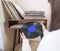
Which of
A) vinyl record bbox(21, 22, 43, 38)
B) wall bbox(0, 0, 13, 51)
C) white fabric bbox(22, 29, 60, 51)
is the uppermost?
white fabric bbox(22, 29, 60, 51)

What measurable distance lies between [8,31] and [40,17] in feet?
2.15

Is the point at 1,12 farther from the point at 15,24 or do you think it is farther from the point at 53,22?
the point at 53,22

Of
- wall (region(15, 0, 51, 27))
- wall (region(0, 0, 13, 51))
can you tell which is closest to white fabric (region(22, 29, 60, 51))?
wall (region(0, 0, 13, 51))

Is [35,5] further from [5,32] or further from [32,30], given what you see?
[32,30]

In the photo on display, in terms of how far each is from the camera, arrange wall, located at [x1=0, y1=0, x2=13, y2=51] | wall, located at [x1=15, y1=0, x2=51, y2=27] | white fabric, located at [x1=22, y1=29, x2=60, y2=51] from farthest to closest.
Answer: wall, located at [x1=15, y1=0, x2=51, y2=27]
wall, located at [x1=0, y1=0, x2=13, y2=51]
white fabric, located at [x1=22, y1=29, x2=60, y2=51]

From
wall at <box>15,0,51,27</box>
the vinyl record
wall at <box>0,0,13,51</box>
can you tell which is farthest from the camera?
wall at <box>15,0,51,27</box>

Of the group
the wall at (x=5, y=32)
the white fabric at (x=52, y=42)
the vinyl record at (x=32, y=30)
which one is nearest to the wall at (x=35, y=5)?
the wall at (x=5, y=32)

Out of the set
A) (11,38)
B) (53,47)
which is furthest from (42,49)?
(11,38)

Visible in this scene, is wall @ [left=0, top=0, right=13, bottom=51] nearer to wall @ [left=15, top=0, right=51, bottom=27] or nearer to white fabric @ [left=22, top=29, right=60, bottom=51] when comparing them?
wall @ [left=15, top=0, right=51, bottom=27]

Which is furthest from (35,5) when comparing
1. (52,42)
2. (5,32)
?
(52,42)

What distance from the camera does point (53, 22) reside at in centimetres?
88

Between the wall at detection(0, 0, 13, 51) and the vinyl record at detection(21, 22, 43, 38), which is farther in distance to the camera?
the wall at detection(0, 0, 13, 51)

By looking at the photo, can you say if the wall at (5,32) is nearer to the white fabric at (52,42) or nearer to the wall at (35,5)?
the wall at (35,5)

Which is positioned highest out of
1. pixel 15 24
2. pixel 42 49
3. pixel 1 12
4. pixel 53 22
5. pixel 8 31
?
pixel 53 22
